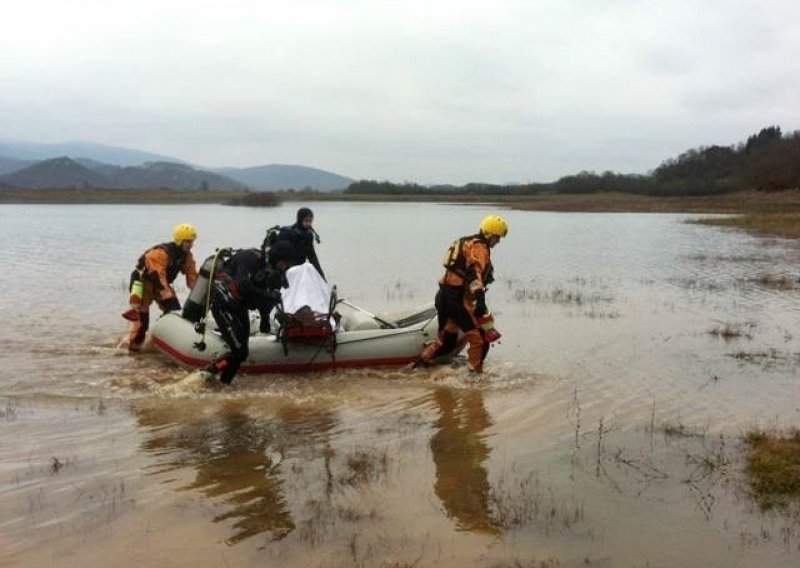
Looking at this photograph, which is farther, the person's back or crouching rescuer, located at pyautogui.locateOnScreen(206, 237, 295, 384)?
the person's back

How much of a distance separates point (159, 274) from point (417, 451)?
15.4 feet

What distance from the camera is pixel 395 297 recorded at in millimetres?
15977

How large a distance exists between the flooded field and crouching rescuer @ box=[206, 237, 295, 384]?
1.39 feet

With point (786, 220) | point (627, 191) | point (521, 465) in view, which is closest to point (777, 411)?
point (521, 465)

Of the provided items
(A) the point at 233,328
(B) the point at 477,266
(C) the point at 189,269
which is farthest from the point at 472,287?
(C) the point at 189,269

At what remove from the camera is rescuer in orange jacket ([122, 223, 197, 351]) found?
9336 mm

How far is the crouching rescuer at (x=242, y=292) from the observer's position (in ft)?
24.0

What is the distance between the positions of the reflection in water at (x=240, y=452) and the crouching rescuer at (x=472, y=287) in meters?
2.10

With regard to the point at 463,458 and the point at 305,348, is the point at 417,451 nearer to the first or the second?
the point at 463,458

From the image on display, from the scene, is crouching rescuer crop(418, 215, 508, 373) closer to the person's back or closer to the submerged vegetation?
the person's back

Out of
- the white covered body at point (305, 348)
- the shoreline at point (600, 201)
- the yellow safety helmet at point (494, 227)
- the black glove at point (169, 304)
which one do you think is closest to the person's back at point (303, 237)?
the white covered body at point (305, 348)

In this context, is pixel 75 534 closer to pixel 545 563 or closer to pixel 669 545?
pixel 545 563

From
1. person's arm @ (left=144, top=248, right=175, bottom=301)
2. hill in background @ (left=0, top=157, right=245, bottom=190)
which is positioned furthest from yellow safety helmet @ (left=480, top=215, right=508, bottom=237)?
hill in background @ (left=0, top=157, right=245, bottom=190)

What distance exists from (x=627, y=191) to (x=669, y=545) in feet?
259
